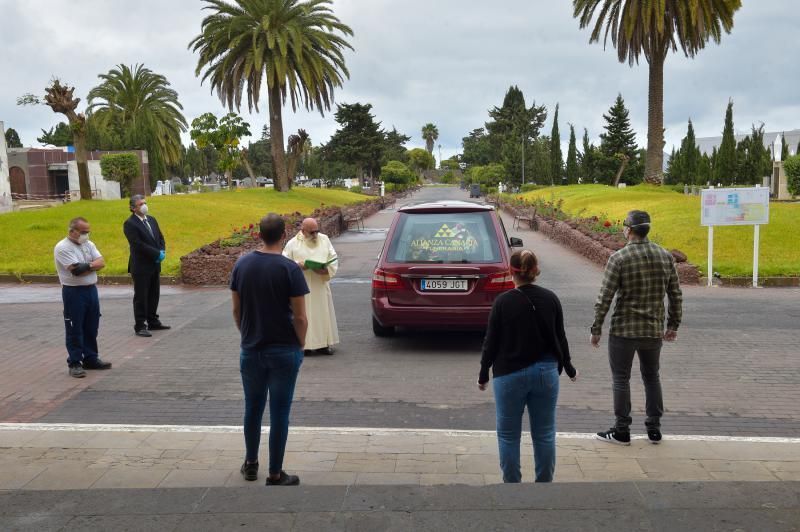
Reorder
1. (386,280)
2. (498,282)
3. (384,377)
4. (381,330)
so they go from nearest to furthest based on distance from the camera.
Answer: (384,377) → (498,282) → (386,280) → (381,330)

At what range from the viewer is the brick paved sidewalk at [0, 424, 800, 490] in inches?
179

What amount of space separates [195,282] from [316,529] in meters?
12.1

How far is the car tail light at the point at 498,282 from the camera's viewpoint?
26.3 feet

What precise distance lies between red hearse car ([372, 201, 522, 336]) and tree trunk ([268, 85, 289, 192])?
3386cm

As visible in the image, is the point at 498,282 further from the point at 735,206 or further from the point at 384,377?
the point at 735,206

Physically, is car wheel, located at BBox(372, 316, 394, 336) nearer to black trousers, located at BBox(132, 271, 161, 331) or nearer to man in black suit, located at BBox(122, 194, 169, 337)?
man in black suit, located at BBox(122, 194, 169, 337)

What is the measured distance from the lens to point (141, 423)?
5.86 meters

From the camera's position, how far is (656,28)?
33938 mm

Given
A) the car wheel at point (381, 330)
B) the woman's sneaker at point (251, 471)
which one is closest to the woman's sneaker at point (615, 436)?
the woman's sneaker at point (251, 471)

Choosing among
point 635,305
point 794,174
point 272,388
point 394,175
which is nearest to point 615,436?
point 635,305

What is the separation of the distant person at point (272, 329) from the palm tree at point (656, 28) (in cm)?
3308

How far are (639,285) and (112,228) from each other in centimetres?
2080

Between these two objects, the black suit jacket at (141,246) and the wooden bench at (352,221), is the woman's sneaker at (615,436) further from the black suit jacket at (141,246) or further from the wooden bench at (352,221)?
the wooden bench at (352,221)

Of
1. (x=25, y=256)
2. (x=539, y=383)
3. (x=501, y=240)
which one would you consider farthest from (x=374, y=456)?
(x=25, y=256)
